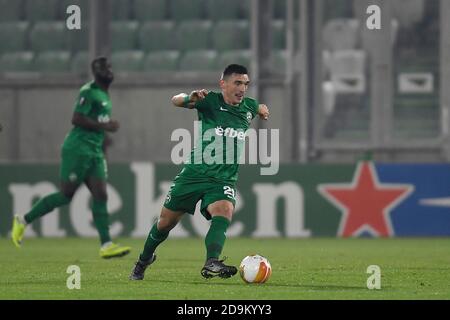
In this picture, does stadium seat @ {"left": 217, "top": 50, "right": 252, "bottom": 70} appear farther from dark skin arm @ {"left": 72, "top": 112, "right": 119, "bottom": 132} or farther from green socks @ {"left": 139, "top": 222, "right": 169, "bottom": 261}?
green socks @ {"left": 139, "top": 222, "right": 169, "bottom": 261}

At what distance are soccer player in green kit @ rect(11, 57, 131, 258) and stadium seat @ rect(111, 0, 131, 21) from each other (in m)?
7.02

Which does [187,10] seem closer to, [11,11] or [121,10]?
[121,10]

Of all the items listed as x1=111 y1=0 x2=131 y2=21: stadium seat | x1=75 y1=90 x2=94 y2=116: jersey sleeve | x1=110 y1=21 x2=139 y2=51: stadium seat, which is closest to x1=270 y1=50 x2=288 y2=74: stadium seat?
x1=110 y1=21 x2=139 y2=51: stadium seat

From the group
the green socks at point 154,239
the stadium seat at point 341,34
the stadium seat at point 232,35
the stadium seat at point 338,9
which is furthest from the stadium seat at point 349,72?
the green socks at point 154,239

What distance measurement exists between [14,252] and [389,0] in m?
7.57

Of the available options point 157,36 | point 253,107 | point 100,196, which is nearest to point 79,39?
point 157,36

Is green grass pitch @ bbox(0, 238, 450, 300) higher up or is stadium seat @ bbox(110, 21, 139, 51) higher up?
stadium seat @ bbox(110, 21, 139, 51)

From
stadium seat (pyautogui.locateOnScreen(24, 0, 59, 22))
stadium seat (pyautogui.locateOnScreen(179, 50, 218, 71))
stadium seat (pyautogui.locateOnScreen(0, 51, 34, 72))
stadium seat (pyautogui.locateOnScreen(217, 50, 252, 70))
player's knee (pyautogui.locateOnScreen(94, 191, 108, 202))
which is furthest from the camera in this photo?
stadium seat (pyautogui.locateOnScreen(24, 0, 59, 22))

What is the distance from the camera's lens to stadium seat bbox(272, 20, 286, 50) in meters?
20.3

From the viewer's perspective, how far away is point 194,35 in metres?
21.1

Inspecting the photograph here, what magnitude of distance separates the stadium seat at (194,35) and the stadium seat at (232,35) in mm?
176

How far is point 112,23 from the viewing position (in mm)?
21312

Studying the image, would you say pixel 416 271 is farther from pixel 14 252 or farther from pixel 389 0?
pixel 389 0
